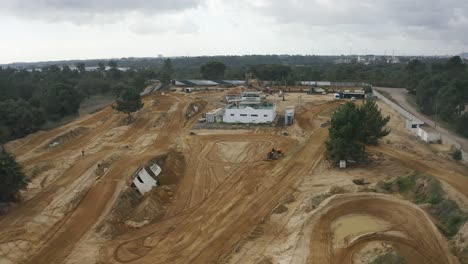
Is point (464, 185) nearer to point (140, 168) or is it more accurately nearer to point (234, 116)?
point (140, 168)

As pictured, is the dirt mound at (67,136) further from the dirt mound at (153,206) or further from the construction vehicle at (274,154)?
the construction vehicle at (274,154)

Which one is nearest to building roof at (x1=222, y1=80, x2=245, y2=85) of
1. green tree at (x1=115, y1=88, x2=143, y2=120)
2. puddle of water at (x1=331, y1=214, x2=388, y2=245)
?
green tree at (x1=115, y1=88, x2=143, y2=120)

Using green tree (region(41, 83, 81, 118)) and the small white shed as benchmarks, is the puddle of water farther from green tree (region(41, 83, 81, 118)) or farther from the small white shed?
green tree (region(41, 83, 81, 118))

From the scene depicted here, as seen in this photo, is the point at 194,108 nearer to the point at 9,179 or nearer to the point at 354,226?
the point at 9,179

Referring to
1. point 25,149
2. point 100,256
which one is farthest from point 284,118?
point 100,256

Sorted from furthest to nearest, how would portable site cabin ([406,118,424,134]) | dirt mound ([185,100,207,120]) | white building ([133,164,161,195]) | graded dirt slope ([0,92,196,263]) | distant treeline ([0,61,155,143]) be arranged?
dirt mound ([185,100,207,120])
portable site cabin ([406,118,424,134])
distant treeline ([0,61,155,143])
white building ([133,164,161,195])
graded dirt slope ([0,92,196,263])

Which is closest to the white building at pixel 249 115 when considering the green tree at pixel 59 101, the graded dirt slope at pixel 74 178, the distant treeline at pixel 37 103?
the graded dirt slope at pixel 74 178
